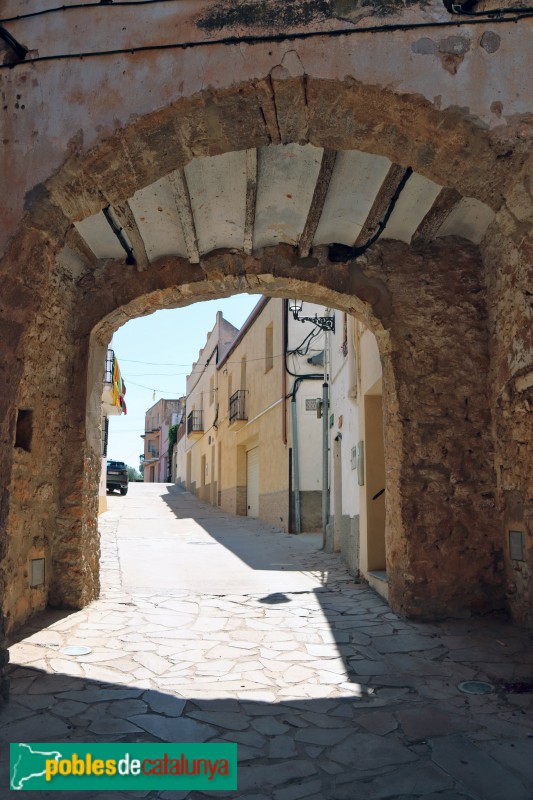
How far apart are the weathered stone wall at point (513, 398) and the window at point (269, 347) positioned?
35.4 feet

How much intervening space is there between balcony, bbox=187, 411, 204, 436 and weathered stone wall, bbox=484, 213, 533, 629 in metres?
21.3

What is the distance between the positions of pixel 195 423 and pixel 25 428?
21424 mm

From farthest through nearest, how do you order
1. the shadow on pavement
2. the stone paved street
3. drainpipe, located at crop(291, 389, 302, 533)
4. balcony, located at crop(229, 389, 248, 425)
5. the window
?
1. balcony, located at crop(229, 389, 248, 425)
2. the window
3. drainpipe, located at crop(291, 389, 302, 533)
4. the stone paved street
5. the shadow on pavement

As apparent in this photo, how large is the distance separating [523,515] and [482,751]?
218 centimetres

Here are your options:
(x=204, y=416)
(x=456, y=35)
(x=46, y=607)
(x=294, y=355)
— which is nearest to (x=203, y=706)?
(x=46, y=607)

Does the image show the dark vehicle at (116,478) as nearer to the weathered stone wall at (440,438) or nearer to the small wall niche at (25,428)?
the small wall niche at (25,428)

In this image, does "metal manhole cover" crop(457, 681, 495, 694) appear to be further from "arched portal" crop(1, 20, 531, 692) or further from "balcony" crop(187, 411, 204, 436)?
"balcony" crop(187, 411, 204, 436)

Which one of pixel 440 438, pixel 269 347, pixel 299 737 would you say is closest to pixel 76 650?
pixel 299 737

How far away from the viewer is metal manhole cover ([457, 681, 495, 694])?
3.36m

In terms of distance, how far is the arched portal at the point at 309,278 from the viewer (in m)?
3.22

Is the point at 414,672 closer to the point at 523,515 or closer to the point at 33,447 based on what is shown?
the point at 523,515

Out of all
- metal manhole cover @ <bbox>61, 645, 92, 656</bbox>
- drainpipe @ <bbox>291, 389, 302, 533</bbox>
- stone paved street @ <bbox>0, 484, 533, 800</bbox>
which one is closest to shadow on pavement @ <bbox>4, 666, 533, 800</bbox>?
stone paved street @ <bbox>0, 484, 533, 800</bbox>

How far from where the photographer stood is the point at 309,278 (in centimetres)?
556

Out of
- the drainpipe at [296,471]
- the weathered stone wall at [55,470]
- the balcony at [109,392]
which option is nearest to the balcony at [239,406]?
the balcony at [109,392]
